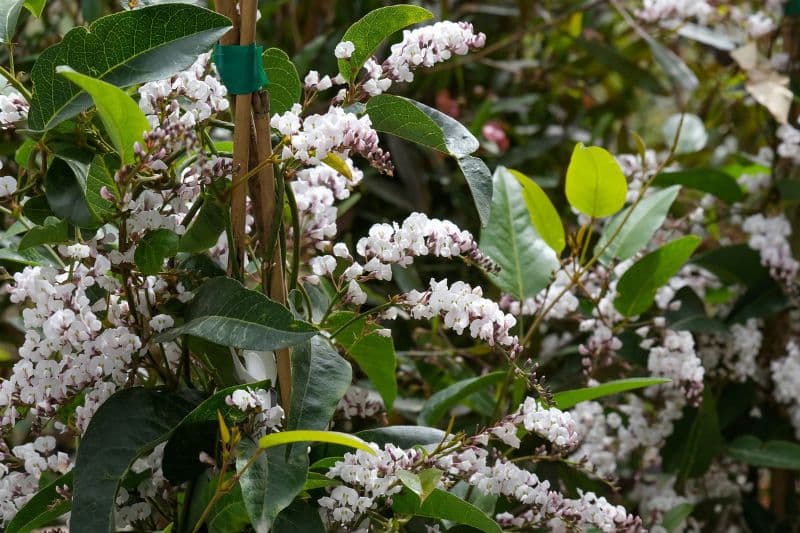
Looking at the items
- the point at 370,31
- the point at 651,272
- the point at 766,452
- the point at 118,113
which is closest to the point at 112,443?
the point at 118,113

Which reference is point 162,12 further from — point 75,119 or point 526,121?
point 526,121

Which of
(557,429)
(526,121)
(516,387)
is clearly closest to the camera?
(557,429)

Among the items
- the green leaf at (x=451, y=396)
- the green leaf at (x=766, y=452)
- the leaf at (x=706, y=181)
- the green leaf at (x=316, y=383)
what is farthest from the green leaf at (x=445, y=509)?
the leaf at (x=706, y=181)

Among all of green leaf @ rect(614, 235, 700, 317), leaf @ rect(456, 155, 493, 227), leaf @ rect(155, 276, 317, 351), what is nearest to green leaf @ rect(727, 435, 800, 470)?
green leaf @ rect(614, 235, 700, 317)

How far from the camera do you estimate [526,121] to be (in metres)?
1.66

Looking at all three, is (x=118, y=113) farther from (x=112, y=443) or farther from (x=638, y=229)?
(x=638, y=229)

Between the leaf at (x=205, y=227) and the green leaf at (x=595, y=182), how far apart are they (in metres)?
0.34

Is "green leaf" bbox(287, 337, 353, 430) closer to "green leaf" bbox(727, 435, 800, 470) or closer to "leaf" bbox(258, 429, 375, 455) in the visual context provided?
"leaf" bbox(258, 429, 375, 455)

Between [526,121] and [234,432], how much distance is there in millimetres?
1215

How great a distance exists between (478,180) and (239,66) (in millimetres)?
157

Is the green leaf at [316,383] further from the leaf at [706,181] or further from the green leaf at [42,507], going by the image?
the leaf at [706,181]

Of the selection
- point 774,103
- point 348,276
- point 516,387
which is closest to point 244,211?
point 348,276

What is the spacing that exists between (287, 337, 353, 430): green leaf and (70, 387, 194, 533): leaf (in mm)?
75

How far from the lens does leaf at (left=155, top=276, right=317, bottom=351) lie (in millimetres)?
516
